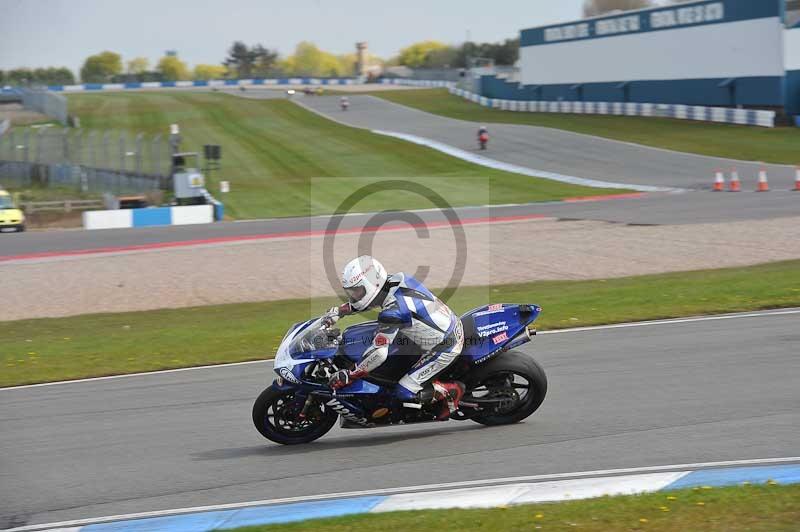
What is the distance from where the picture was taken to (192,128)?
66.9 meters

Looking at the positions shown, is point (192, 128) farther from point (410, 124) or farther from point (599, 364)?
point (599, 364)

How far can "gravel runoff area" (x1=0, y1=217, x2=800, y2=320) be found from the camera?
1956cm

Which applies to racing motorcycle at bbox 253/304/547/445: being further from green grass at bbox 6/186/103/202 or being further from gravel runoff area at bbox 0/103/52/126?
gravel runoff area at bbox 0/103/52/126

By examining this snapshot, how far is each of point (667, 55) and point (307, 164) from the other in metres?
27.3

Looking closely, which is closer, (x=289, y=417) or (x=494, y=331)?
(x=289, y=417)

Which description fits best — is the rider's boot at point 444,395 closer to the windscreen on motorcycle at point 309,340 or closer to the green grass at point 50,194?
the windscreen on motorcycle at point 309,340

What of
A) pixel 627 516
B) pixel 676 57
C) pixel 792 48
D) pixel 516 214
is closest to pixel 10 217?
pixel 516 214

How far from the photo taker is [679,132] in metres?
51.2

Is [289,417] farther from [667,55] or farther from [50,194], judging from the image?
[667,55]

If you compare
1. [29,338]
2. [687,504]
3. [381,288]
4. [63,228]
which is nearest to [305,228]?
[63,228]

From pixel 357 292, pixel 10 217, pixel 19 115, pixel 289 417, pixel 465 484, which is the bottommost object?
pixel 465 484

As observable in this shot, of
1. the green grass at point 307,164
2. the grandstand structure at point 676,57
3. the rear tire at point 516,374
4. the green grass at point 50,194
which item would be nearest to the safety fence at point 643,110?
the grandstand structure at point 676,57

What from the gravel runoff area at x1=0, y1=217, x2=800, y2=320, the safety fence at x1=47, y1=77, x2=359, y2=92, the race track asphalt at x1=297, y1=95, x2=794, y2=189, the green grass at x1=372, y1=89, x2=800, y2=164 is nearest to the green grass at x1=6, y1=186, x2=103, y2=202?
the gravel runoff area at x1=0, y1=217, x2=800, y2=320

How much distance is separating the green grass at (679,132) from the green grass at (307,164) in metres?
10.0
